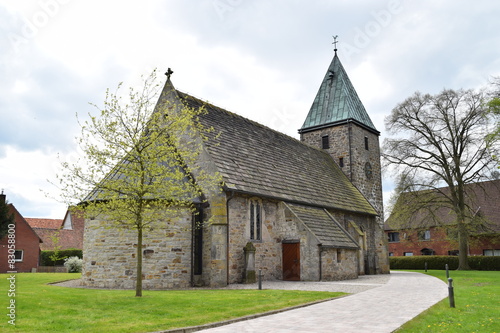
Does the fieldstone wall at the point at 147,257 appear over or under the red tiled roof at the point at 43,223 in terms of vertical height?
under

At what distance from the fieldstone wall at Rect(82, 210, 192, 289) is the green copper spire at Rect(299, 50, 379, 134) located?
20125 mm

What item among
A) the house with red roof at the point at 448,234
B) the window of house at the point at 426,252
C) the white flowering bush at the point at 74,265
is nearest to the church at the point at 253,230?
the house with red roof at the point at 448,234

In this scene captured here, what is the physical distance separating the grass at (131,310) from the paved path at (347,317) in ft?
2.41

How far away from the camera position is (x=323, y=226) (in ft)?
74.8

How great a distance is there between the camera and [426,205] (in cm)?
3344

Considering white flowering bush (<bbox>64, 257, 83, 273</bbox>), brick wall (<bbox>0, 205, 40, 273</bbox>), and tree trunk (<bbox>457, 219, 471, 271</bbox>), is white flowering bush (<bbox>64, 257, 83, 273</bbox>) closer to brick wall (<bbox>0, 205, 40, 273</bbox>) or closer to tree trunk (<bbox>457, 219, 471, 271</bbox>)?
brick wall (<bbox>0, 205, 40, 273</bbox>)

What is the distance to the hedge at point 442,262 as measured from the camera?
37.8m

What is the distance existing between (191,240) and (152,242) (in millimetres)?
1630

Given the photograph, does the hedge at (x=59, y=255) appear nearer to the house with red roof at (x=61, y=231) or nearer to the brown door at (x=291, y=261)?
the house with red roof at (x=61, y=231)

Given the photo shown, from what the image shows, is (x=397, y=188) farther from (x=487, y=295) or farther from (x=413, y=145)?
(x=487, y=295)

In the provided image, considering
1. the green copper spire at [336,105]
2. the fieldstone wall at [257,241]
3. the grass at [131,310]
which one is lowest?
the grass at [131,310]

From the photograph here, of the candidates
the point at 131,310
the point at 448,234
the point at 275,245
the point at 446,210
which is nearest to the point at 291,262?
the point at 275,245

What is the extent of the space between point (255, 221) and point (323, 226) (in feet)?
13.9

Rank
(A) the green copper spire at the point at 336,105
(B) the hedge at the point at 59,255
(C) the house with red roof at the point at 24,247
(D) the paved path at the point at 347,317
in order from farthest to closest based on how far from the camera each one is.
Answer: (B) the hedge at the point at 59,255 → (C) the house with red roof at the point at 24,247 → (A) the green copper spire at the point at 336,105 → (D) the paved path at the point at 347,317
